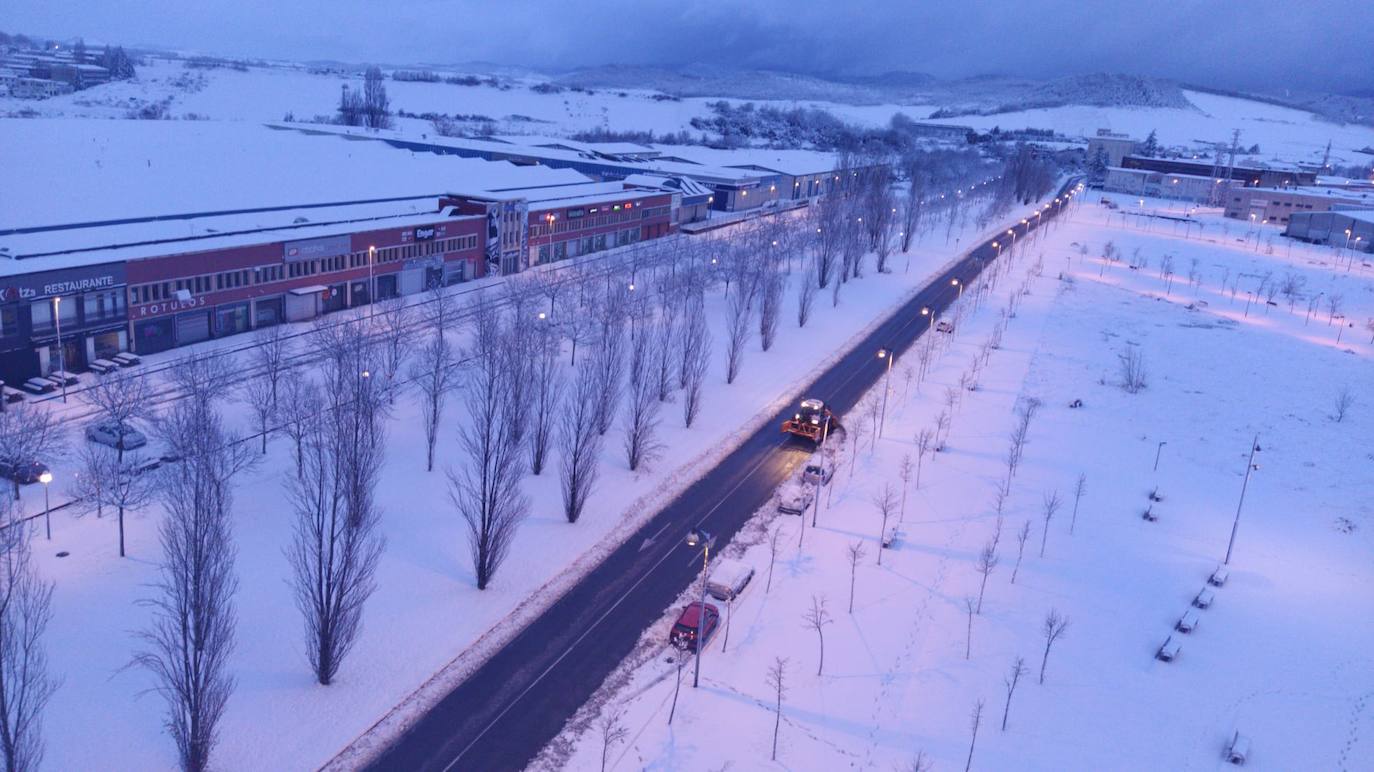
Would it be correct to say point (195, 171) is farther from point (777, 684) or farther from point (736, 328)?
point (777, 684)

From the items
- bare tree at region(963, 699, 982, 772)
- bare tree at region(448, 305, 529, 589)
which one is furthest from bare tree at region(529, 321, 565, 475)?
bare tree at region(963, 699, 982, 772)

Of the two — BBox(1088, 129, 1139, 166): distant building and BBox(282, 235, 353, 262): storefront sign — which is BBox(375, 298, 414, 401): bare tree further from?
BBox(1088, 129, 1139, 166): distant building

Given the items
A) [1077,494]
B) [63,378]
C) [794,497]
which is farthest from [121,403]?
[1077,494]

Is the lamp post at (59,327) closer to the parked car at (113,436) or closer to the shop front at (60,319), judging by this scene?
the shop front at (60,319)

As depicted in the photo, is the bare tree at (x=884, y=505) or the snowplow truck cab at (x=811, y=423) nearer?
the bare tree at (x=884, y=505)

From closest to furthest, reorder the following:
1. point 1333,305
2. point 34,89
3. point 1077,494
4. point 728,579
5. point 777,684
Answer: point 777,684 < point 728,579 < point 1077,494 < point 1333,305 < point 34,89

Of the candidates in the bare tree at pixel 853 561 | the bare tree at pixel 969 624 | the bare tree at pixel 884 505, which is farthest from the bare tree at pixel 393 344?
the bare tree at pixel 969 624
